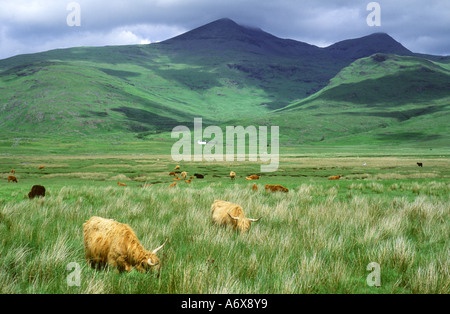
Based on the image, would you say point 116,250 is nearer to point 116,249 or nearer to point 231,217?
point 116,249

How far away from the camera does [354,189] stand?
1881 cm

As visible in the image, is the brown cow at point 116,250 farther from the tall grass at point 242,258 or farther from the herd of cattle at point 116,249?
the tall grass at point 242,258

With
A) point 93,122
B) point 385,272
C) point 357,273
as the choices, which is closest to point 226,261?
point 357,273

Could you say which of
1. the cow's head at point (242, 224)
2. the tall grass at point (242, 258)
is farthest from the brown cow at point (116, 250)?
the cow's head at point (242, 224)

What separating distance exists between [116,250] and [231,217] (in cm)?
341

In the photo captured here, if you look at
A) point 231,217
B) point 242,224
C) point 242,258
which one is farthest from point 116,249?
point 242,224

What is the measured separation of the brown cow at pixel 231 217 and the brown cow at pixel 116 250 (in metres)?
2.97

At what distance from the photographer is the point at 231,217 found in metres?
7.83

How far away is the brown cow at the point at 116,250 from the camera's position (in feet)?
16.4

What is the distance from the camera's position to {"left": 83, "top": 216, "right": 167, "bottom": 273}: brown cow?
16.4 feet

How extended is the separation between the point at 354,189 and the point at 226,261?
1571 cm
